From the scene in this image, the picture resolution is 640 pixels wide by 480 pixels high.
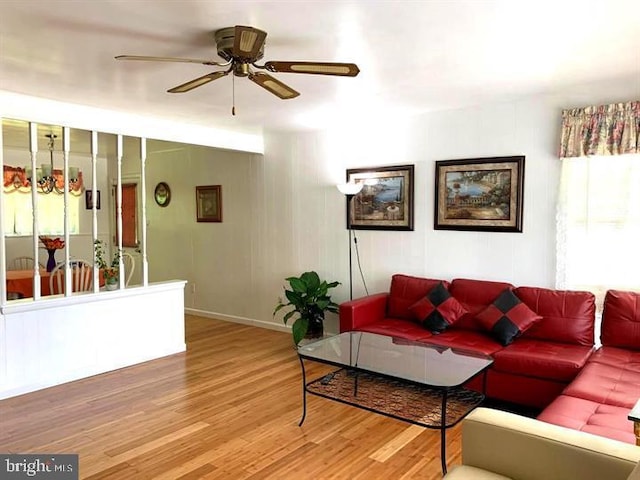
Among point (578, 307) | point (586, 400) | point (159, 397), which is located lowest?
point (159, 397)

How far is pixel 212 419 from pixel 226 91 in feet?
8.02

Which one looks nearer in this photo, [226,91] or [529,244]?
[226,91]

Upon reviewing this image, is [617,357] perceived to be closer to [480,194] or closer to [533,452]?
[480,194]

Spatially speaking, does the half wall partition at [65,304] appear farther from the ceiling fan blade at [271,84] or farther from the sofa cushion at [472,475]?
the sofa cushion at [472,475]

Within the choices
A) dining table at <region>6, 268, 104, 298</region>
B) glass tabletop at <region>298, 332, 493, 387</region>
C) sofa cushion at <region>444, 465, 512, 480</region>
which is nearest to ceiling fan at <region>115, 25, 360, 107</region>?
glass tabletop at <region>298, 332, 493, 387</region>

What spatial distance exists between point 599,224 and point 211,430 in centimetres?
323

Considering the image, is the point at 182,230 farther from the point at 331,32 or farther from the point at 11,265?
the point at 331,32

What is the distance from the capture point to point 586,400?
247 cm

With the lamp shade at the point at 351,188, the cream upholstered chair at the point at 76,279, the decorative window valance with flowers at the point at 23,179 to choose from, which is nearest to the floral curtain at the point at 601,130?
the lamp shade at the point at 351,188

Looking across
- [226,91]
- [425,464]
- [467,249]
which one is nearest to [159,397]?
[425,464]

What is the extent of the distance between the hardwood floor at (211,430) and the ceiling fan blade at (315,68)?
214cm

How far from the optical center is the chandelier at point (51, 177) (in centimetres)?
549

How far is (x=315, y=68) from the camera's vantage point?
236 cm

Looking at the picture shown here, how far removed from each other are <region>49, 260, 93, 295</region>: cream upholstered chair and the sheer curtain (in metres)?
4.28
